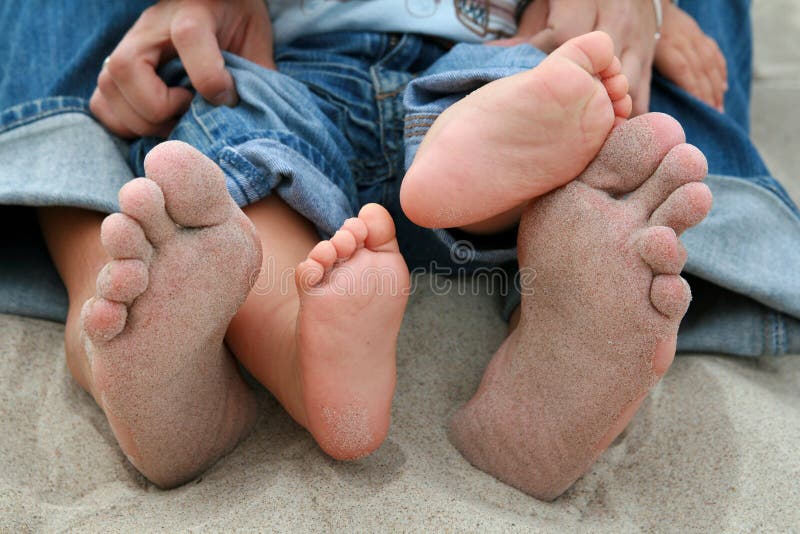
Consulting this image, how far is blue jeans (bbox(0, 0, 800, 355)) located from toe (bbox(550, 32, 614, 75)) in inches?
5.8

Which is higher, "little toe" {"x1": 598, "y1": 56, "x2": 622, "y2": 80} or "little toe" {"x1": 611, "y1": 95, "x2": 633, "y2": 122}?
"little toe" {"x1": 598, "y1": 56, "x2": 622, "y2": 80}

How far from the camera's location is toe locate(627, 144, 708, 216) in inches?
29.5

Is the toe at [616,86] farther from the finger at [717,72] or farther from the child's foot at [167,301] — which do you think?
the finger at [717,72]

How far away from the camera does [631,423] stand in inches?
39.4

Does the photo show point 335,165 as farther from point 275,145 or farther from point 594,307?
point 594,307

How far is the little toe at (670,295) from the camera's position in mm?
729

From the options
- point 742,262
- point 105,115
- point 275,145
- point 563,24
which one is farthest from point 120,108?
point 742,262

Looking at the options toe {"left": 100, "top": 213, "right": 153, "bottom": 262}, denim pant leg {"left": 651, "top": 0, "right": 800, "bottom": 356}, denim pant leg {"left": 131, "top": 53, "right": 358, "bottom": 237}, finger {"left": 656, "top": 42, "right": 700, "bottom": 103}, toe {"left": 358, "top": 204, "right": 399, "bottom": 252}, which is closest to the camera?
toe {"left": 100, "top": 213, "right": 153, "bottom": 262}

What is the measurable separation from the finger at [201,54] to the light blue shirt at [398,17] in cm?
18

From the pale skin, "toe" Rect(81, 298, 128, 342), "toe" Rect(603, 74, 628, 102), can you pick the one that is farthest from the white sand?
"toe" Rect(603, 74, 628, 102)

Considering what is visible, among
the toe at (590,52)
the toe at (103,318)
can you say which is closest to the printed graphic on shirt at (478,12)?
the toe at (590,52)

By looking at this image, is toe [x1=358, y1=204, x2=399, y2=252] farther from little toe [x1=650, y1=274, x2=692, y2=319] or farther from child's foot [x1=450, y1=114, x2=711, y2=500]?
little toe [x1=650, y1=274, x2=692, y2=319]

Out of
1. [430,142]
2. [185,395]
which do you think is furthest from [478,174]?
[185,395]

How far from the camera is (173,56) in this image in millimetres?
1136
